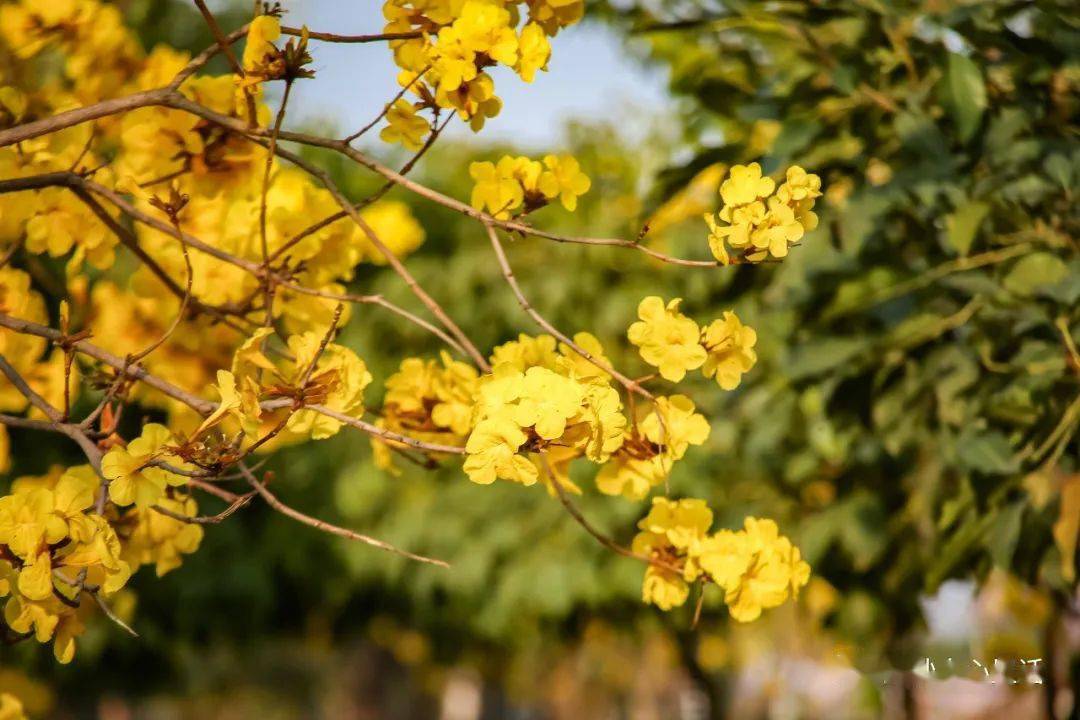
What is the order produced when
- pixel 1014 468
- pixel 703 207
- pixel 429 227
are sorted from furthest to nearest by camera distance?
pixel 429 227, pixel 703 207, pixel 1014 468

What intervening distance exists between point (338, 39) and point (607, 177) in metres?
5.30

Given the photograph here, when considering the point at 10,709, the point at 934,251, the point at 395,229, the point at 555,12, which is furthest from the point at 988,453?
A: the point at 395,229

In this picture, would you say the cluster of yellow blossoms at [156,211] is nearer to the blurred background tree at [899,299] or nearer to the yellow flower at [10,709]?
the yellow flower at [10,709]

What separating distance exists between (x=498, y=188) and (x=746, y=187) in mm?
346

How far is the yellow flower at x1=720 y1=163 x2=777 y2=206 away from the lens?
150cm

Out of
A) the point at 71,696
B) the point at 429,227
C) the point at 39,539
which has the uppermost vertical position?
the point at 39,539

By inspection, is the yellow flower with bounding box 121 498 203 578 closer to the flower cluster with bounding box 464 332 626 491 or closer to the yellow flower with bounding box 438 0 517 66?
the flower cluster with bounding box 464 332 626 491

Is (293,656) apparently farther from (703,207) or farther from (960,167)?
(960,167)

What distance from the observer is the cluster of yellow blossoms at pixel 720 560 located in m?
1.65

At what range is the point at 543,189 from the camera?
1.65m

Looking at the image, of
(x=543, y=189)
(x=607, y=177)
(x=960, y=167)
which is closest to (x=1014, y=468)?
(x=960, y=167)

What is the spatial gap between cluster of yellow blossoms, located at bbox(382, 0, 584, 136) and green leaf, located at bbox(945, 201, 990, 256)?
90cm

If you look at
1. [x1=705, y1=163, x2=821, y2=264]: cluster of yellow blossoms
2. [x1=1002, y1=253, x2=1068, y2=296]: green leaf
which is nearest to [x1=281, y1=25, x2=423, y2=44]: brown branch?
[x1=705, y1=163, x2=821, y2=264]: cluster of yellow blossoms

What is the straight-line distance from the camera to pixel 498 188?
1683 millimetres
